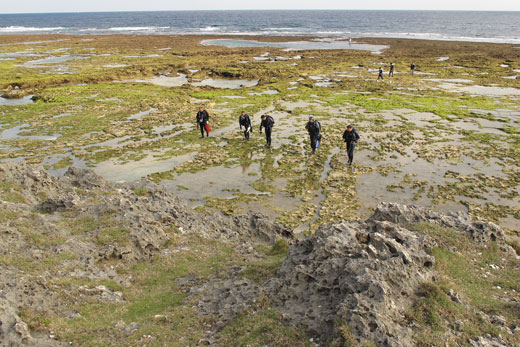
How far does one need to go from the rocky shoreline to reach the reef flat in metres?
3.57

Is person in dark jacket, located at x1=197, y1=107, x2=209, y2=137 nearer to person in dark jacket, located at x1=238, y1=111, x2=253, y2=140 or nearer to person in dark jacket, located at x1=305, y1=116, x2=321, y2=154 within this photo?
person in dark jacket, located at x1=238, y1=111, x2=253, y2=140

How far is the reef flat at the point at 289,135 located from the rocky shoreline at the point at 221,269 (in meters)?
3.57

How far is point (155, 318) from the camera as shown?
655cm

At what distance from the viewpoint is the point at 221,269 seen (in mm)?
8750

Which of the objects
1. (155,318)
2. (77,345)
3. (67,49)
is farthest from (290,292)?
(67,49)

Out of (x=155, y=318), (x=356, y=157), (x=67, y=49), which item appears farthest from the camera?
(x=67, y=49)

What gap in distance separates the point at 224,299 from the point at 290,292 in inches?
51.7

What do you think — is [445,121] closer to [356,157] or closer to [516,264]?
[356,157]

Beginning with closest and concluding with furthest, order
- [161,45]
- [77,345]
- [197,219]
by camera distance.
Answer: [77,345], [197,219], [161,45]

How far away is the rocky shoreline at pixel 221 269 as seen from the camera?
5531 millimetres

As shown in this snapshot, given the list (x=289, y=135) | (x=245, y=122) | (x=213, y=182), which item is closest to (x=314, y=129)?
(x=289, y=135)

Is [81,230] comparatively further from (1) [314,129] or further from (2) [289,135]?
(2) [289,135]

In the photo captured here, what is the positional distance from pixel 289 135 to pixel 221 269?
14672 mm

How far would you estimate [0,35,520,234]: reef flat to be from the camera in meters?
14.8
